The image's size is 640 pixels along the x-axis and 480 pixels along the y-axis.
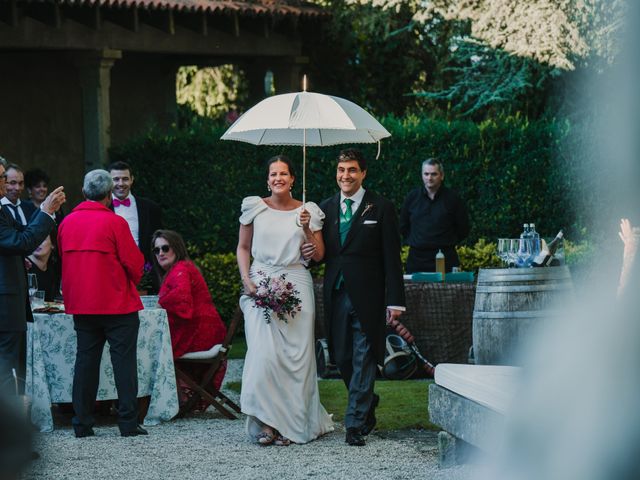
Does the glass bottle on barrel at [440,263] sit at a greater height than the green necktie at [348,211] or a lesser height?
lesser

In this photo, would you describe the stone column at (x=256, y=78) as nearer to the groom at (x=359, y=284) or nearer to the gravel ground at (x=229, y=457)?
the gravel ground at (x=229, y=457)

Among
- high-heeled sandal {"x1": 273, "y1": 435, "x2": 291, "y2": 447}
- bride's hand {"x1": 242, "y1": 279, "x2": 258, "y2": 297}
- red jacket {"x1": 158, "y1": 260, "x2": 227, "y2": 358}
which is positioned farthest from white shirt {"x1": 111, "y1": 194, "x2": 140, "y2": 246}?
high-heeled sandal {"x1": 273, "y1": 435, "x2": 291, "y2": 447}

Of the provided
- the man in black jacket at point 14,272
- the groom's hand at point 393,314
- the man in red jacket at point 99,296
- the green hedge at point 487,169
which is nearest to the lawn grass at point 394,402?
the groom's hand at point 393,314

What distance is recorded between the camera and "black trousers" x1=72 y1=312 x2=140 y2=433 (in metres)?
8.00

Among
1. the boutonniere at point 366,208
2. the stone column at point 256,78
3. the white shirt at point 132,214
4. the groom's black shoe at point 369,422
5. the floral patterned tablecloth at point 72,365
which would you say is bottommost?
the groom's black shoe at point 369,422

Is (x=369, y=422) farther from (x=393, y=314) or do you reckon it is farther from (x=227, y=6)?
(x=227, y=6)

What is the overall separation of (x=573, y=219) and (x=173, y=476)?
9.45m

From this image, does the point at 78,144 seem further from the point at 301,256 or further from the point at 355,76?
the point at 301,256

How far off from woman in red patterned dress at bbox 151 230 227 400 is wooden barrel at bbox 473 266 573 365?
2.85 m

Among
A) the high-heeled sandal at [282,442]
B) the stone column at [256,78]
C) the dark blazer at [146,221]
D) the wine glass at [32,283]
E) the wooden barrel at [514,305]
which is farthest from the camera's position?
the stone column at [256,78]

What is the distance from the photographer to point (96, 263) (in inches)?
312

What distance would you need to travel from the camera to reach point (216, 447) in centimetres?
767

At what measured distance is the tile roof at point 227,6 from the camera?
53.7 ft

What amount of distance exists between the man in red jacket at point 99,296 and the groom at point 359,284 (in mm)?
1348
